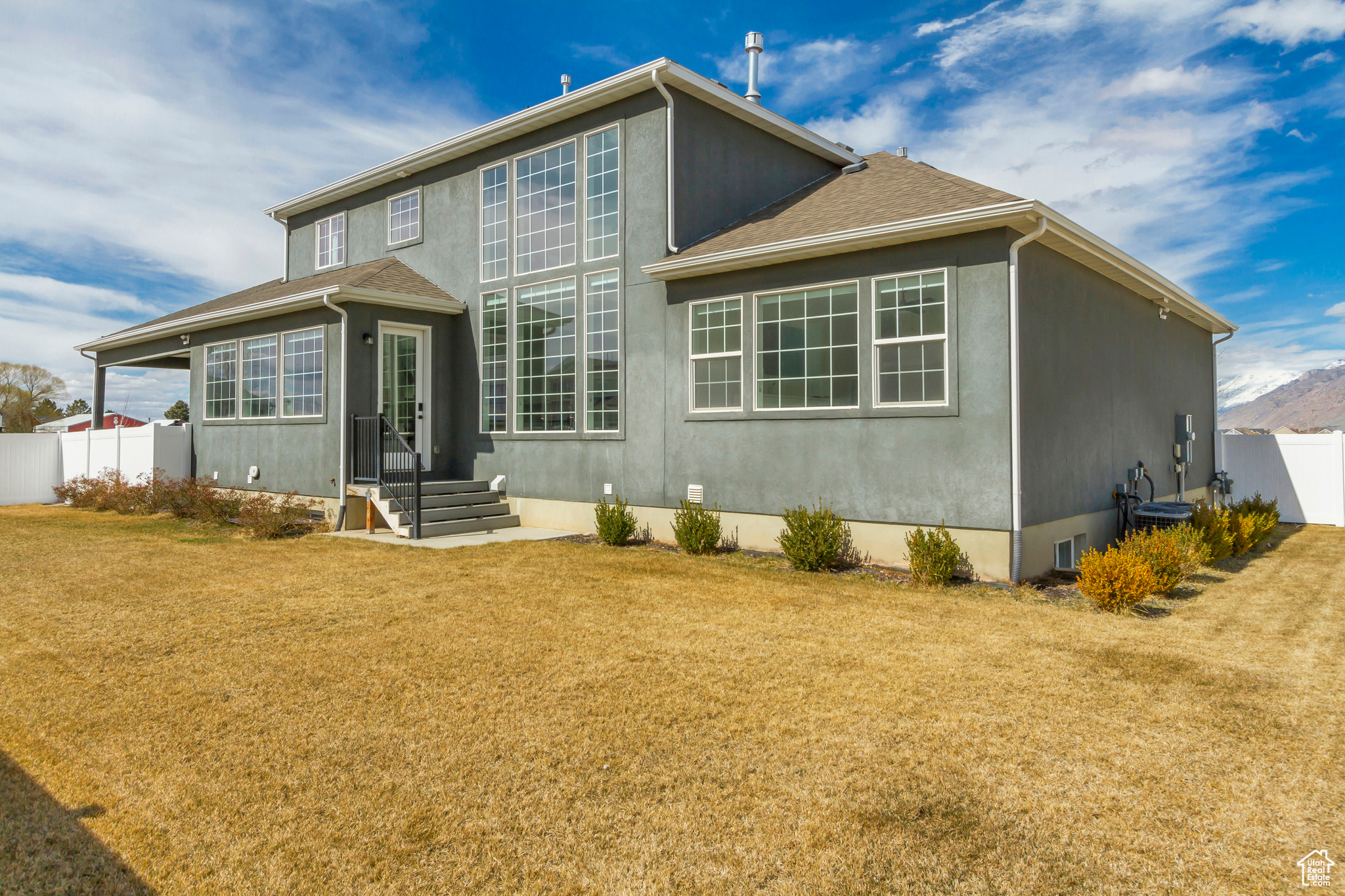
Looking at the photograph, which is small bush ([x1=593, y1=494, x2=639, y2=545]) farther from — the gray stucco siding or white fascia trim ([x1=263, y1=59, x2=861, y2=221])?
white fascia trim ([x1=263, y1=59, x2=861, y2=221])

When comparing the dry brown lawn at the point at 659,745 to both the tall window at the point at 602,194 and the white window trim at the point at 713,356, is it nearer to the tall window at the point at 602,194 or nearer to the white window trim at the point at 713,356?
the white window trim at the point at 713,356

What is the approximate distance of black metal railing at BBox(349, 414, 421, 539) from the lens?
10.9 metres

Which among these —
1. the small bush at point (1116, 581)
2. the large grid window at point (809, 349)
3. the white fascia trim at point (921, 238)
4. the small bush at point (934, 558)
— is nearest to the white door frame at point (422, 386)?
the white fascia trim at point (921, 238)

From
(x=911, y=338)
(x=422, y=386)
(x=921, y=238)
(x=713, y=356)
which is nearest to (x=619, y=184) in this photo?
(x=713, y=356)

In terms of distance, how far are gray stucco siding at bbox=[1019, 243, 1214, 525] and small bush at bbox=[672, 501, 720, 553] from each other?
11.9ft

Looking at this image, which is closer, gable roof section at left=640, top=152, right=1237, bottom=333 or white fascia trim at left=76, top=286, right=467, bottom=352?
gable roof section at left=640, top=152, right=1237, bottom=333

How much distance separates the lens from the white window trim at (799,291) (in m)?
8.36

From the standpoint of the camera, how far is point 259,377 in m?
13.5

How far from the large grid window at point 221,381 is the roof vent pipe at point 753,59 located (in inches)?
418

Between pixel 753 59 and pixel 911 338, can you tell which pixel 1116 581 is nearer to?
pixel 911 338

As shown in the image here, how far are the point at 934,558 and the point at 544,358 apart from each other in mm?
6932

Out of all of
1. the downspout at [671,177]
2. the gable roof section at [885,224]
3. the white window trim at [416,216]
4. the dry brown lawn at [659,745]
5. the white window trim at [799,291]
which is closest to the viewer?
the dry brown lawn at [659,745]

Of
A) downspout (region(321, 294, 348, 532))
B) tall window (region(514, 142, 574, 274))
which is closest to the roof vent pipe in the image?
tall window (region(514, 142, 574, 274))

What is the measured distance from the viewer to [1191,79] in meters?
23.9
